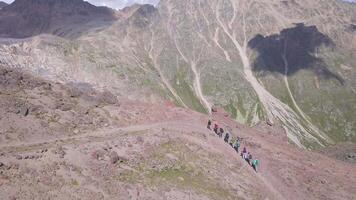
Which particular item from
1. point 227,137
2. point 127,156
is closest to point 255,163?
point 227,137

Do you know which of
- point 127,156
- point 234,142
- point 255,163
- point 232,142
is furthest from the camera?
point 234,142

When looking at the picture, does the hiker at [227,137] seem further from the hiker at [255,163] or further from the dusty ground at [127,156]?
the hiker at [255,163]

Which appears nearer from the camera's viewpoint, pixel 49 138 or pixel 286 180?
pixel 49 138

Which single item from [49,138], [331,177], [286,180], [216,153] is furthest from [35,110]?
[331,177]

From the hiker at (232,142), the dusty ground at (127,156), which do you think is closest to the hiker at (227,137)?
the hiker at (232,142)

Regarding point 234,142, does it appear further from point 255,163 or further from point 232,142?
point 255,163

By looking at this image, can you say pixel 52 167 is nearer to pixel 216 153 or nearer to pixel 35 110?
pixel 35 110

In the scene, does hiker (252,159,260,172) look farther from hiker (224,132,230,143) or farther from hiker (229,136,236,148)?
hiker (224,132,230,143)
